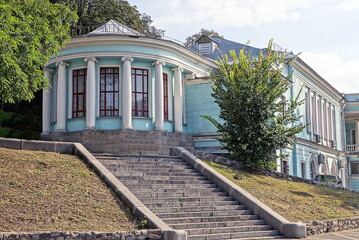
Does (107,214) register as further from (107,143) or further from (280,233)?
(107,143)

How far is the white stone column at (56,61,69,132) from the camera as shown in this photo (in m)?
27.3

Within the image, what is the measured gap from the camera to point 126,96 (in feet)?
86.8

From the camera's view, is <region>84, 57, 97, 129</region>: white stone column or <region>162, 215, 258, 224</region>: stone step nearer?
<region>162, 215, 258, 224</region>: stone step

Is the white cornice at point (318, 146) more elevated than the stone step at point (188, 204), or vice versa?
the white cornice at point (318, 146)

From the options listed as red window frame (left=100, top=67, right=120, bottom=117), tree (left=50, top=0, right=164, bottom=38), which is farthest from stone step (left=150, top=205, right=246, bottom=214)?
tree (left=50, top=0, right=164, bottom=38)

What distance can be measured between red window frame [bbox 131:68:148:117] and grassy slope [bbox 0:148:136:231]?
11839 millimetres

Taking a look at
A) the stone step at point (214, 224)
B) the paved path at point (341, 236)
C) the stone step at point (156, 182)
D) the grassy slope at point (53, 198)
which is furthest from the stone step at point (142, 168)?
the paved path at point (341, 236)

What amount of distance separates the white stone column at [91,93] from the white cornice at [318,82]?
16.0 meters

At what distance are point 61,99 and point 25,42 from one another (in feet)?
37.4

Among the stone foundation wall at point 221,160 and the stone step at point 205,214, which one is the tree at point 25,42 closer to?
the stone step at point 205,214

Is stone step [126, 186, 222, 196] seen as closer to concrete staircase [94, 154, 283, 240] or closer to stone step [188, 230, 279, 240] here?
concrete staircase [94, 154, 283, 240]

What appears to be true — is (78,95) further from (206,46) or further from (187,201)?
(206,46)

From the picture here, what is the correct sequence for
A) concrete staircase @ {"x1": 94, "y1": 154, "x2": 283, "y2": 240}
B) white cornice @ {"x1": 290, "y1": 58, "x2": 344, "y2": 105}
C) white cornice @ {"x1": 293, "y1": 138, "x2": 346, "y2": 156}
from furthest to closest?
white cornice @ {"x1": 290, "y1": 58, "x2": 344, "y2": 105} < white cornice @ {"x1": 293, "y1": 138, "x2": 346, "y2": 156} < concrete staircase @ {"x1": 94, "y1": 154, "x2": 283, "y2": 240}

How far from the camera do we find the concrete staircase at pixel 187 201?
1404 cm
